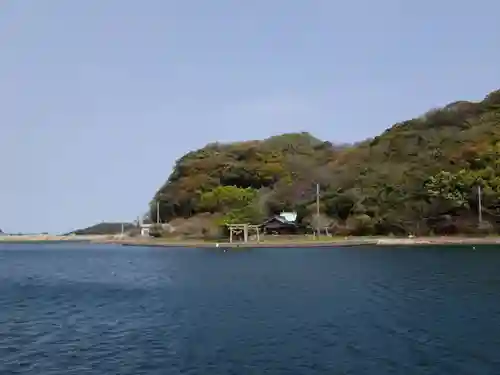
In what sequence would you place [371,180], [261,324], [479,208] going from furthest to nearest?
1. [371,180]
2. [479,208]
3. [261,324]

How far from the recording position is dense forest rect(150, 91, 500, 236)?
163 ft

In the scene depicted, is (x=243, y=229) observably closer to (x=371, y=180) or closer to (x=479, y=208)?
(x=371, y=180)

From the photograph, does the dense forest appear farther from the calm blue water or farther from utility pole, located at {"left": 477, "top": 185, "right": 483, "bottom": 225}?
the calm blue water

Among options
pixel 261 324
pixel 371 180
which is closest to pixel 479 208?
pixel 371 180

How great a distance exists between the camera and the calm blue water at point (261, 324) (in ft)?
33.5

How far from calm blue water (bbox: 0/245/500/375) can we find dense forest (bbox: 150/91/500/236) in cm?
2475

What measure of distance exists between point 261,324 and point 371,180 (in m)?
45.1

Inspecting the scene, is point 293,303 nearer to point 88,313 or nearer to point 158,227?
point 88,313

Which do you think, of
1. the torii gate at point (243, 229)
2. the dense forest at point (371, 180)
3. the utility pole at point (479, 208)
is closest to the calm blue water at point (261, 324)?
the utility pole at point (479, 208)

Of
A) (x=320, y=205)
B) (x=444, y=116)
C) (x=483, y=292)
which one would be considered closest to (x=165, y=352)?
(x=483, y=292)

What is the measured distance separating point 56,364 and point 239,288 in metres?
11.4

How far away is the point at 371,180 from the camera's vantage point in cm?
5728

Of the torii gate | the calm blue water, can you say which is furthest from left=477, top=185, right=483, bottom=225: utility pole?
the calm blue water

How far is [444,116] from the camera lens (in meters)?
64.0
